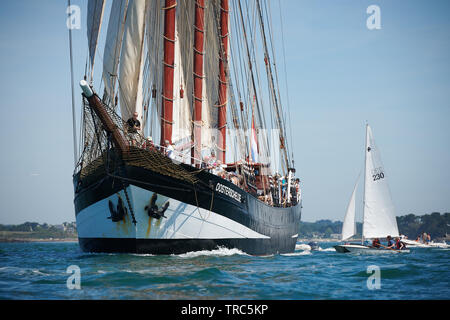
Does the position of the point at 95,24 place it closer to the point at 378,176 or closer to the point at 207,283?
the point at 207,283

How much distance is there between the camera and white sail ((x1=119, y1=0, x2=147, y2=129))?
26.4 meters

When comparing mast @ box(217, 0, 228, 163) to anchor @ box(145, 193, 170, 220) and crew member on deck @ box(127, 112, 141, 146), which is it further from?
anchor @ box(145, 193, 170, 220)

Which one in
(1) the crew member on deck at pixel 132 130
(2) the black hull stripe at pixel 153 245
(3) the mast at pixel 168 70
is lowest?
(2) the black hull stripe at pixel 153 245

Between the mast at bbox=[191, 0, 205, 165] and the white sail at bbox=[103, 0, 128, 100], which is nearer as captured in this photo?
the white sail at bbox=[103, 0, 128, 100]

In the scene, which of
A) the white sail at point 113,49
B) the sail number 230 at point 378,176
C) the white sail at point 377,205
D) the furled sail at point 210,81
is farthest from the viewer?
the sail number 230 at point 378,176

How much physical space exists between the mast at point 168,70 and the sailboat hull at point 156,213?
4.80m

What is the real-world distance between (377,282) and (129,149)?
10581mm

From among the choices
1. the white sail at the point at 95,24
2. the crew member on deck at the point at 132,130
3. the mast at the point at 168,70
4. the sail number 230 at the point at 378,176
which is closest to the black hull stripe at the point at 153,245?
the crew member on deck at the point at 132,130

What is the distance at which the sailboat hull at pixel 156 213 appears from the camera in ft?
66.6

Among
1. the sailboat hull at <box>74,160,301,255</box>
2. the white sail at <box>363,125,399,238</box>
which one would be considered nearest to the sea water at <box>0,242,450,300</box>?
the sailboat hull at <box>74,160,301,255</box>

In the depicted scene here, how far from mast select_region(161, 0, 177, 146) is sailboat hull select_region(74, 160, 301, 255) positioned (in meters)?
4.80

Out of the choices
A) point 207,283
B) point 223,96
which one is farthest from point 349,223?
point 207,283

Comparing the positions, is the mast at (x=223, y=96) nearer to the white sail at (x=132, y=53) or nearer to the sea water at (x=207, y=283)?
the white sail at (x=132, y=53)
